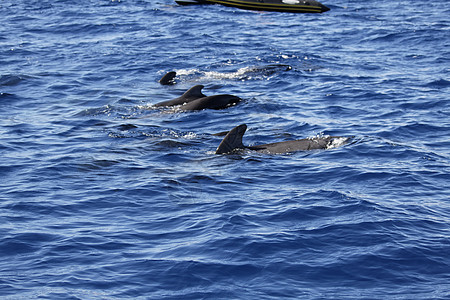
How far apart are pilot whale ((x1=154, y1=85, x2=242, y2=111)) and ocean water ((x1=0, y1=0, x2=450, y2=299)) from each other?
36 cm

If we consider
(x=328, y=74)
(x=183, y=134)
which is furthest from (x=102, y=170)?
(x=328, y=74)

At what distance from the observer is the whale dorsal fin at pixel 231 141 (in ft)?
47.1

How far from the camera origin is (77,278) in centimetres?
903

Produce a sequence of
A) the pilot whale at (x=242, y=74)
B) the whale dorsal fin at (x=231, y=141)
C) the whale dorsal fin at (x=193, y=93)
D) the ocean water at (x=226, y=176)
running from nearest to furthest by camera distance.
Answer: the ocean water at (x=226, y=176) → the whale dorsal fin at (x=231, y=141) → the whale dorsal fin at (x=193, y=93) → the pilot whale at (x=242, y=74)

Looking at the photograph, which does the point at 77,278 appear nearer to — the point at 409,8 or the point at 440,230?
the point at 440,230

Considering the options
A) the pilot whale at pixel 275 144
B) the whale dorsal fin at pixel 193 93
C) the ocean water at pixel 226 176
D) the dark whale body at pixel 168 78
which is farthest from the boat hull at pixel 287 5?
the pilot whale at pixel 275 144

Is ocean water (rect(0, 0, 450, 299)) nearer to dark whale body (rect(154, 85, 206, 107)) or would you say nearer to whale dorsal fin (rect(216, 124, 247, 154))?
whale dorsal fin (rect(216, 124, 247, 154))

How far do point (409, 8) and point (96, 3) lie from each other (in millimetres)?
19578

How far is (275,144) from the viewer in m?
15.1

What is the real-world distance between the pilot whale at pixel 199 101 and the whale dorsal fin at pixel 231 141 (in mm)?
4640

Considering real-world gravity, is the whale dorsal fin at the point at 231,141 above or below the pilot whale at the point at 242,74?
above

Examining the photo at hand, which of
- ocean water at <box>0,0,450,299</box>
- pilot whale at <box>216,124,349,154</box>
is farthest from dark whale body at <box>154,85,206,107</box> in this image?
pilot whale at <box>216,124,349,154</box>

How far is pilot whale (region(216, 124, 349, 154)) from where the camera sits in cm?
1440

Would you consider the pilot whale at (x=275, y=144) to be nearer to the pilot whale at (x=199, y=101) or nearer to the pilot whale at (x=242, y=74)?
the pilot whale at (x=199, y=101)
